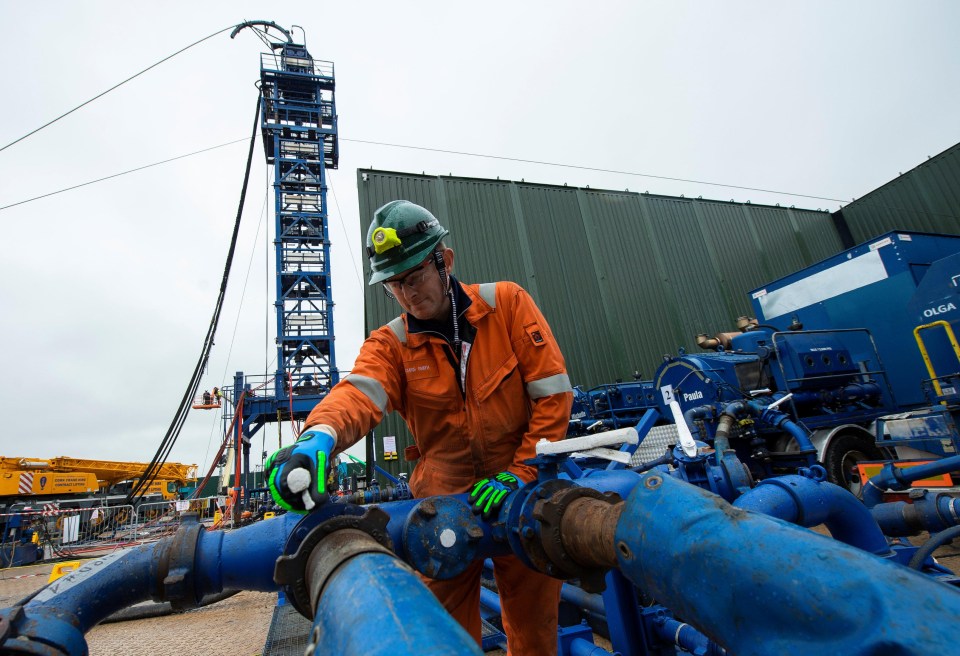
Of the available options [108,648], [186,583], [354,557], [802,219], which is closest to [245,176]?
[108,648]

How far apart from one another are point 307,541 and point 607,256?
14.1m

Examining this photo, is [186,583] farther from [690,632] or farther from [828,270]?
[828,270]

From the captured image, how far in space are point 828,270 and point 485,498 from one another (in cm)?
944

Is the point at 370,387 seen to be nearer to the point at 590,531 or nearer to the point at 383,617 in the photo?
the point at 590,531

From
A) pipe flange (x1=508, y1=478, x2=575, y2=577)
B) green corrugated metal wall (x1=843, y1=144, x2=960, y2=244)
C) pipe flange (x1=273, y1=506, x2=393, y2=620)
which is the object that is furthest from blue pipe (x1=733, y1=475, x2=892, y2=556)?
green corrugated metal wall (x1=843, y1=144, x2=960, y2=244)

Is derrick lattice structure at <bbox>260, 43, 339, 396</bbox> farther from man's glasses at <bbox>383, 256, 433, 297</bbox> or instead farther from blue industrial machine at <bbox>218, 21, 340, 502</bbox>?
man's glasses at <bbox>383, 256, 433, 297</bbox>

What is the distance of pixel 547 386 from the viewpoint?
1793 millimetres

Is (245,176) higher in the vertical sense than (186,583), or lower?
higher

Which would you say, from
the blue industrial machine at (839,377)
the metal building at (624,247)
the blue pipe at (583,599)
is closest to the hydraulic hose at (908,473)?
the blue industrial machine at (839,377)

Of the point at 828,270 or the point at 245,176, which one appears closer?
the point at 245,176

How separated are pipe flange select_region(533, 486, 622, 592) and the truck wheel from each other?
16.8 feet

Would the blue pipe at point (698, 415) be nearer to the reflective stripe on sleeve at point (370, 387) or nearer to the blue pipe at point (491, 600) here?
the blue pipe at point (491, 600)

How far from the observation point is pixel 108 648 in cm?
338

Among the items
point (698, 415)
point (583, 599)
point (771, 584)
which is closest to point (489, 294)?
point (771, 584)
